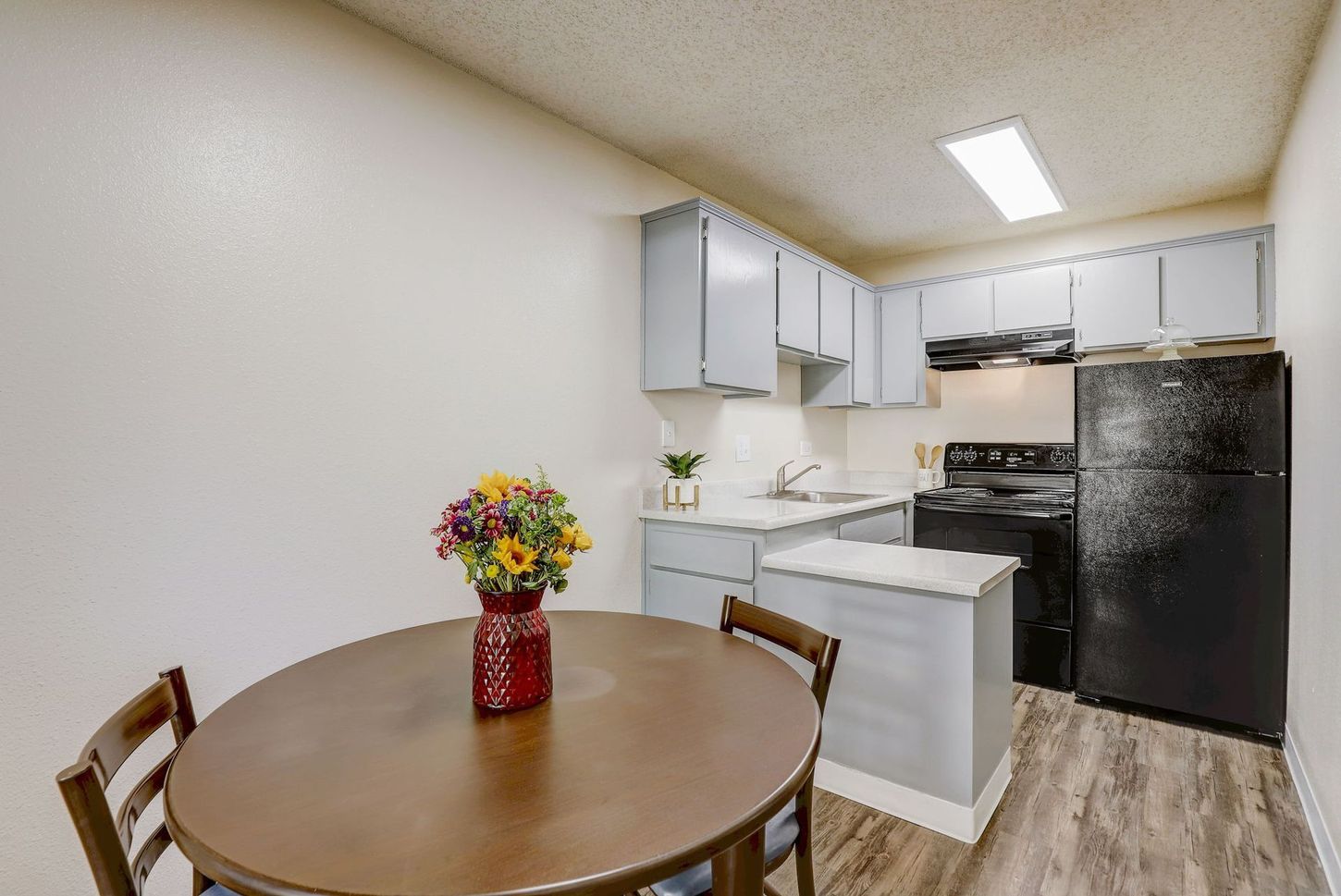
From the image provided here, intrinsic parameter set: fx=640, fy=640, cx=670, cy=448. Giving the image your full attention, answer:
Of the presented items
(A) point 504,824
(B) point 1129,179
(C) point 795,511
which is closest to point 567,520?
(A) point 504,824

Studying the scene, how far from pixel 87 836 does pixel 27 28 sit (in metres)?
1.64

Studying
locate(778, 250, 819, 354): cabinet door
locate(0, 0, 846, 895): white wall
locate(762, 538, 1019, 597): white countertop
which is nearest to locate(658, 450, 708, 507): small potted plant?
locate(0, 0, 846, 895): white wall

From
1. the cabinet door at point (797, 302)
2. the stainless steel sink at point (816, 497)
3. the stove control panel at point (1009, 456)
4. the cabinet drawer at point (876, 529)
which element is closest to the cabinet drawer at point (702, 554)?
the cabinet drawer at point (876, 529)

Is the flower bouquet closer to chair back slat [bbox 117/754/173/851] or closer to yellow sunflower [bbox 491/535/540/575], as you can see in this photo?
yellow sunflower [bbox 491/535/540/575]

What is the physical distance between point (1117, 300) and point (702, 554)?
106 inches

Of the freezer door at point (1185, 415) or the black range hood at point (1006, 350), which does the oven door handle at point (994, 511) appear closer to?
the freezer door at point (1185, 415)

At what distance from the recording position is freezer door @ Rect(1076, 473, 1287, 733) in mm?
2543

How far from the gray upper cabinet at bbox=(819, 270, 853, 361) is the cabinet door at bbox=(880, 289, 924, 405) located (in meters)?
0.43

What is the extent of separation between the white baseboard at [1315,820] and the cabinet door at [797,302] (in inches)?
80.6

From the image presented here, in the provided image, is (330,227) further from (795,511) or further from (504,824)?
(795,511)

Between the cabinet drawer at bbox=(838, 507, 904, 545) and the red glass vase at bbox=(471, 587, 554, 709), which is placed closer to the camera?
the red glass vase at bbox=(471, 587, 554, 709)

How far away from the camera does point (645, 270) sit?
287 centimetres

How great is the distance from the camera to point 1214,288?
316 centimetres

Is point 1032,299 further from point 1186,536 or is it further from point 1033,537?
point 1186,536
